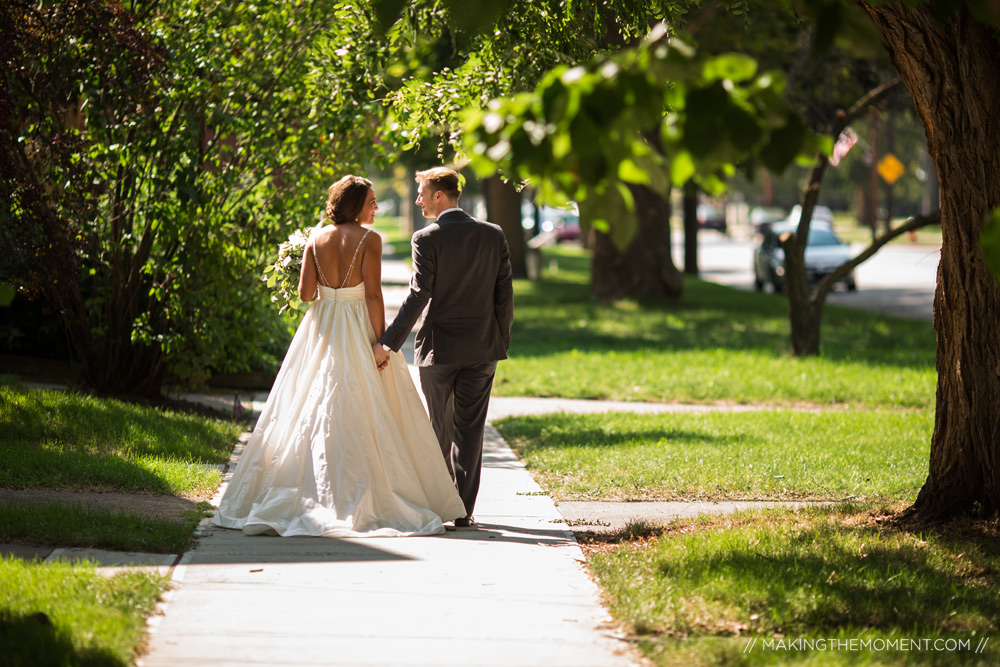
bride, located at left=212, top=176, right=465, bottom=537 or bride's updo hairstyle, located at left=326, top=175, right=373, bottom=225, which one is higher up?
bride's updo hairstyle, located at left=326, top=175, right=373, bottom=225

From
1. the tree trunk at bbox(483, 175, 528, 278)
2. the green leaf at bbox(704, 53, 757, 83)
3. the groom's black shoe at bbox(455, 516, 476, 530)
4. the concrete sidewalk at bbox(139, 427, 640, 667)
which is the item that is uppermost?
the tree trunk at bbox(483, 175, 528, 278)

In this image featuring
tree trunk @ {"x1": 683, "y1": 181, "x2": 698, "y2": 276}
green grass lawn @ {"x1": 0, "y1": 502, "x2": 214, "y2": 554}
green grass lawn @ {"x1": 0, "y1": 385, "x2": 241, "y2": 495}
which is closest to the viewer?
green grass lawn @ {"x1": 0, "y1": 502, "x2": 214, "y2": 554}

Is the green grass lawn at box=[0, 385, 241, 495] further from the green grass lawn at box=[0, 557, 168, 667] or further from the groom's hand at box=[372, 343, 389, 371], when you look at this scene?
the green grass lawn at box=[0, 557, 168, 667]

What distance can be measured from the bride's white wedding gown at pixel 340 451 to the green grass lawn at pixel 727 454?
1425 mm

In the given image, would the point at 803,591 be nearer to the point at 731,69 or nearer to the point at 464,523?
the point at 464,523

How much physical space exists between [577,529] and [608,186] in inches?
139

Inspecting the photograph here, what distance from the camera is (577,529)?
647cm

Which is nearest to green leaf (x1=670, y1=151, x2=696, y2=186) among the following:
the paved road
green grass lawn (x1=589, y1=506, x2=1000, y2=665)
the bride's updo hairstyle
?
green grass lawn (x1=589, y1=506, x2=1000, y2=665)

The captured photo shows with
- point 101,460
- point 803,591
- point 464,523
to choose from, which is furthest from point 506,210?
point 803,591

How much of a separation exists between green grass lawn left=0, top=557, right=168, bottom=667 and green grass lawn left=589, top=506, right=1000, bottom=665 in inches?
80.2

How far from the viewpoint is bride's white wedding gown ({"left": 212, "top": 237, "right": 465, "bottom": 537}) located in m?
6.10

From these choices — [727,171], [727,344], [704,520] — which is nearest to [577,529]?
[704,520]

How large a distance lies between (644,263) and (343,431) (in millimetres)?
17739

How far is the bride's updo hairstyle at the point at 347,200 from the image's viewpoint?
639cm
